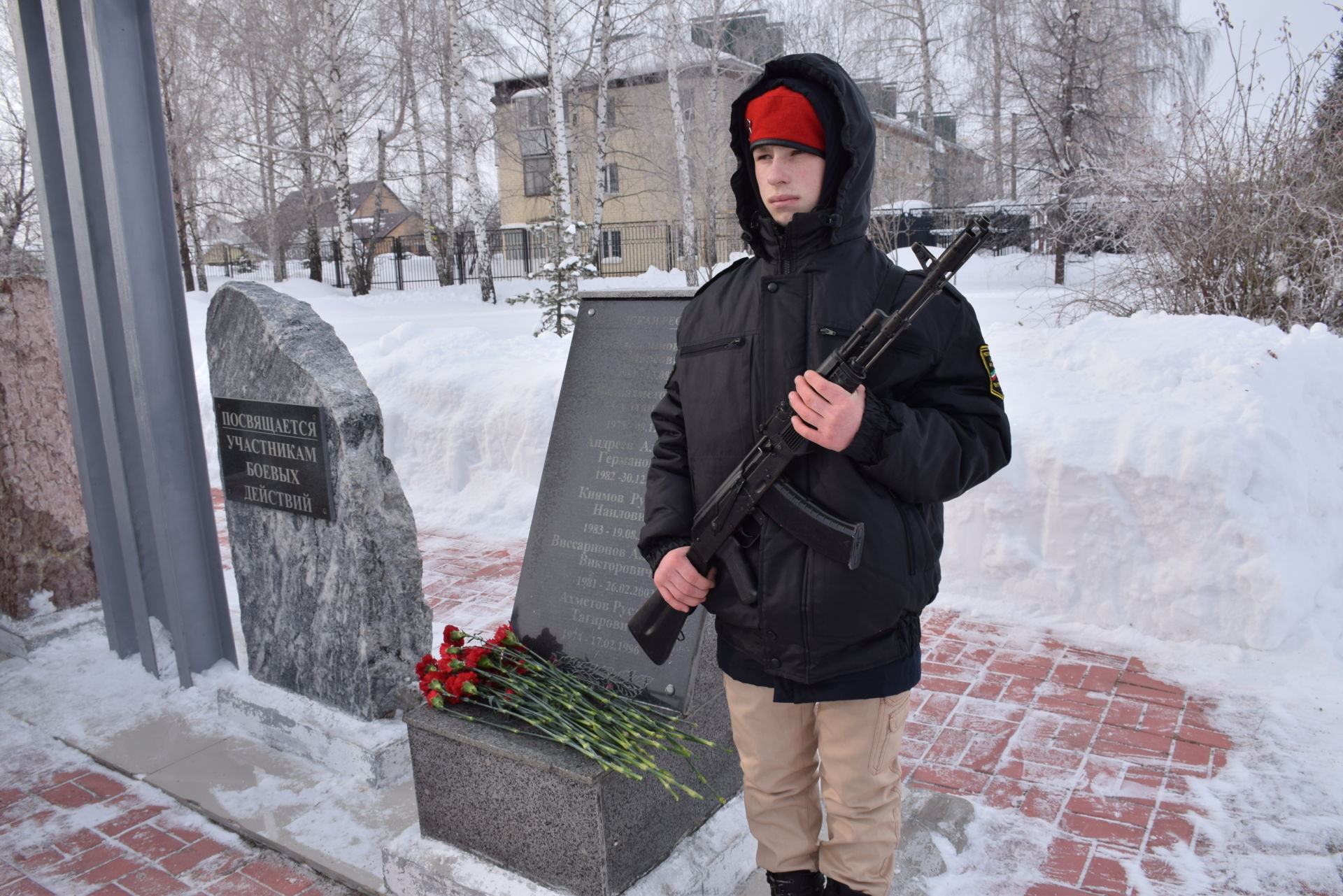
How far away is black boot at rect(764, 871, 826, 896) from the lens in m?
2.30

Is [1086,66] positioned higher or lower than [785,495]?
higher

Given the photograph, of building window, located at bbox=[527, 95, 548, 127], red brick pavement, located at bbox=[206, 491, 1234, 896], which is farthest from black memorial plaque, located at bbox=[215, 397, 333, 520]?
building window, located at bbox=[527, 95, 548, 127]

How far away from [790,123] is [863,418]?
0.67 metres

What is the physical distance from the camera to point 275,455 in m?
3.83

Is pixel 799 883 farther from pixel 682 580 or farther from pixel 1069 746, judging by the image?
pixel 1069 746

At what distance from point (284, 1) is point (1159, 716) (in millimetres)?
21762

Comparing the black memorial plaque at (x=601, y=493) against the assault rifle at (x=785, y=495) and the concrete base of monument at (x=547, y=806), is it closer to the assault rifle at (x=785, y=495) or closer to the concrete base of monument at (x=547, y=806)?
the concrete base of monument at (x=547, y=806)

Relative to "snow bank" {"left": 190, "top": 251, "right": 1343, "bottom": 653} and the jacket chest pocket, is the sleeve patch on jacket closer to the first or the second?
the jacket chest pocket

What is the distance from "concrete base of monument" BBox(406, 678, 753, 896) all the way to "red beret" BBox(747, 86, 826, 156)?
5.33 ft

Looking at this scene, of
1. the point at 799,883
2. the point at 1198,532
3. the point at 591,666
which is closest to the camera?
the point at 799,883

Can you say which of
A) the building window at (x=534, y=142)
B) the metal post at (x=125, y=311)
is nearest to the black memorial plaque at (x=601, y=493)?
the metal post at (x=125, y=311)

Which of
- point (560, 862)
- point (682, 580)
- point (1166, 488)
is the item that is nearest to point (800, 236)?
point (682, 580)

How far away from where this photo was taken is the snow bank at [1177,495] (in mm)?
4430

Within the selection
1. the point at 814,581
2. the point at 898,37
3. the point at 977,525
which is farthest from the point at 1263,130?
the point at 898,37
